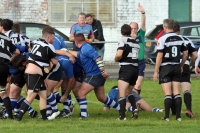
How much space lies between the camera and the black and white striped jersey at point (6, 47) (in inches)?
551

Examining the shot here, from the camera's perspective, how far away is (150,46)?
82.2ft

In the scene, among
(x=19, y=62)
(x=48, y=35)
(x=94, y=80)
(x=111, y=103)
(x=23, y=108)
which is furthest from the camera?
(x=111, y=103)

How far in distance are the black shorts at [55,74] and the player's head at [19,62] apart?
0.54m

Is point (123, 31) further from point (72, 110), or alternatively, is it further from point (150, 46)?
point (150, 46)

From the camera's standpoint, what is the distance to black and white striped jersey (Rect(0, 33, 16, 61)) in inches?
551

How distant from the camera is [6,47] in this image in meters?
14.0

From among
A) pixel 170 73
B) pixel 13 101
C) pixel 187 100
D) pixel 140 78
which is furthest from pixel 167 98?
pixel 13 101

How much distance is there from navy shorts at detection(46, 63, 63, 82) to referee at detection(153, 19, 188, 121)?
6.43 feet

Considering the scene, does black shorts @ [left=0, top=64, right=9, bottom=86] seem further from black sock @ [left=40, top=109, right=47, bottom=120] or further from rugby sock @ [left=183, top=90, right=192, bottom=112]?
rugby sock @ [left=183, top=90, right=192, bottom=112]

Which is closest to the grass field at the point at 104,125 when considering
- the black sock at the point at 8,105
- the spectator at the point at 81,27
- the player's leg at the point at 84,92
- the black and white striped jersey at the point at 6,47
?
the player's leg at the point at 84,92

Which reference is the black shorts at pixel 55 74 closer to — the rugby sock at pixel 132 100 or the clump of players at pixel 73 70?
the clump of players at pixel 73 70

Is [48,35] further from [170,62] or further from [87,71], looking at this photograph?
[170,62]

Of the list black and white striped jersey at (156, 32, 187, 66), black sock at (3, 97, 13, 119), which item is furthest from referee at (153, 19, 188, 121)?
black sock at (3, 97, 13, 119)

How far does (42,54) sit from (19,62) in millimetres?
642
